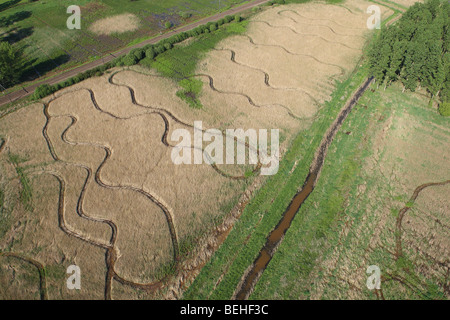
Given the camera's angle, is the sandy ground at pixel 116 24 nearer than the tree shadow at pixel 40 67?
No

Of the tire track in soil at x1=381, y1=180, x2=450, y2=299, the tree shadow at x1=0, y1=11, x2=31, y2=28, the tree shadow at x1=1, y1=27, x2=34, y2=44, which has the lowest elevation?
the tire track in soil at x1=381, y1=180, x2=450, y2=299

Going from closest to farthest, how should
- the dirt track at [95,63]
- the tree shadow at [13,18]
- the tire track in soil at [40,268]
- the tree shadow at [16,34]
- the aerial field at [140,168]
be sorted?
the tire track in soil at [40,268], the aerial field at [140,168], the dirt track at [95,63], the tree shadow at [16,34], the tree shadow at [13,18]

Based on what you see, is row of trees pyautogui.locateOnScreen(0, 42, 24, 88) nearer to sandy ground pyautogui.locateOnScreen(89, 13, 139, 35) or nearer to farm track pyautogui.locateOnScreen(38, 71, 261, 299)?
farm track pyautogui.locateOnScreen(38, 71, 261, 299)

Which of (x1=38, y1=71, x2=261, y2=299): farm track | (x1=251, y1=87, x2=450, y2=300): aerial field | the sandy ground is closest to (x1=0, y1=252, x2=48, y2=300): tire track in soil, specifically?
(x1=38, y1=71, x2=261, y2=299): farm track

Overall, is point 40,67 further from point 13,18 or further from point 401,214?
point 401,214

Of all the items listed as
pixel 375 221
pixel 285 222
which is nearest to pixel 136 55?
pixel 285 222

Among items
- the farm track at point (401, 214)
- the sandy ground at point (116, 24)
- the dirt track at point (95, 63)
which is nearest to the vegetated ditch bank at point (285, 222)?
the farm track at point (401, 214)

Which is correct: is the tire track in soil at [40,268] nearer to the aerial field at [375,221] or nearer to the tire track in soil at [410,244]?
the aerial field at [375,221]
